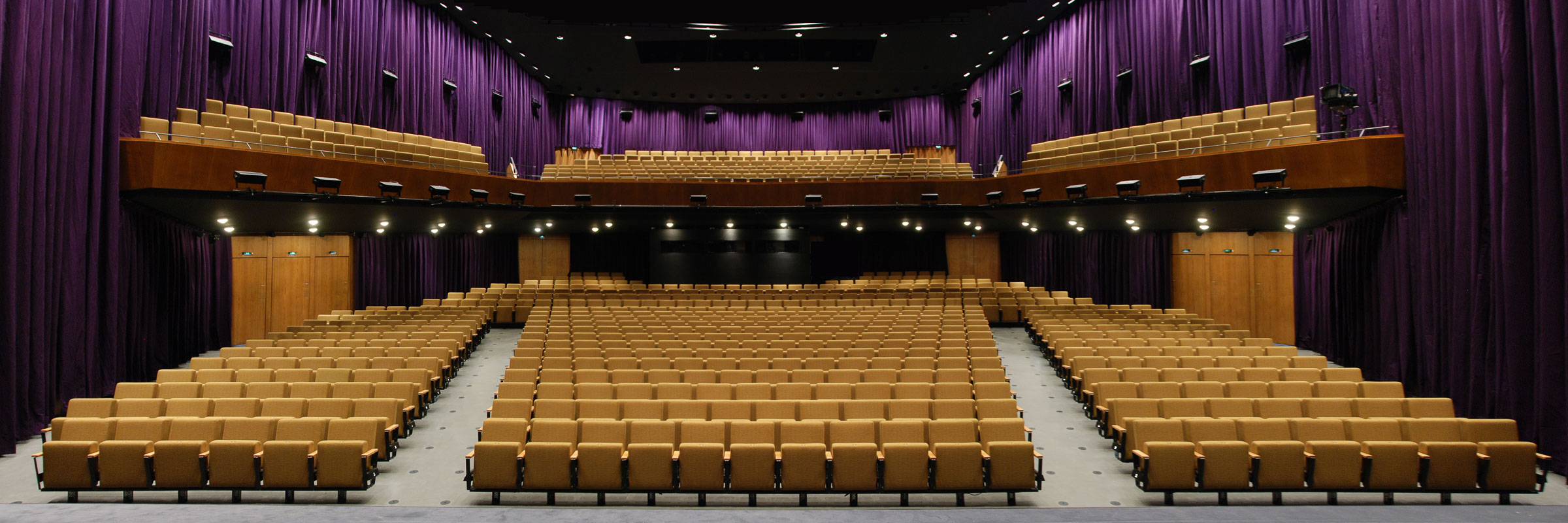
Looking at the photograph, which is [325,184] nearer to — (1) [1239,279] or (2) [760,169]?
(2) [760,169]

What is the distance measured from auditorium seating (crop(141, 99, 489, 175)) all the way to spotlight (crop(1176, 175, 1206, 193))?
1047cm

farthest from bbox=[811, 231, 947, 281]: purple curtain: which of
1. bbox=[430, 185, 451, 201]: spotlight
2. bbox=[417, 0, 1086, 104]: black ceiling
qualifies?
bbox=[430, 185, 451, 201]: spotlight

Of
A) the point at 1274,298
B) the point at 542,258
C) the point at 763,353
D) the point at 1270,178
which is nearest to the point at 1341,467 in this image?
the point at 763,353

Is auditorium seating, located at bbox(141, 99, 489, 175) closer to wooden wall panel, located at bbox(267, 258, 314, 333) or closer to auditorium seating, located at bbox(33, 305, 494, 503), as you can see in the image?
wooden wall panel, located at bbox(267, 258, 314, 333)

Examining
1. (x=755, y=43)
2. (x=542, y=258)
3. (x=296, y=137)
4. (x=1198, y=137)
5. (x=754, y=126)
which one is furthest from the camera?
(x=754, y=126)

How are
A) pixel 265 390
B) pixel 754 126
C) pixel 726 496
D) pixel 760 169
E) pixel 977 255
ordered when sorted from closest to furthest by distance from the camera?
pixel 726 496 → pixel 265 390 → pixel 760 169 → pixel 977 255 → pixel 754 126

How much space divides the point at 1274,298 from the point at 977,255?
5.67m

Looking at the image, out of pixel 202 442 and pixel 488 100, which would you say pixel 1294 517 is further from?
pixel 488 100

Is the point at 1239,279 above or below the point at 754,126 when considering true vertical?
below

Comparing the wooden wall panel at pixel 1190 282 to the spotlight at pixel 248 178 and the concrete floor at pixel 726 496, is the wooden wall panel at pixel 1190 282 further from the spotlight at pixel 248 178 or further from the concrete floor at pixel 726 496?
the spotlight at pixel 248 178

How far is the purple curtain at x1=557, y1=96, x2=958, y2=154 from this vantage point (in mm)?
20516

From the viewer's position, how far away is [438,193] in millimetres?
10508

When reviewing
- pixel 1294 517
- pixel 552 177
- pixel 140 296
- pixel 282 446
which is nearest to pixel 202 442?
pixel 282 446

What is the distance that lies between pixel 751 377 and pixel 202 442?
3688 millimetres
